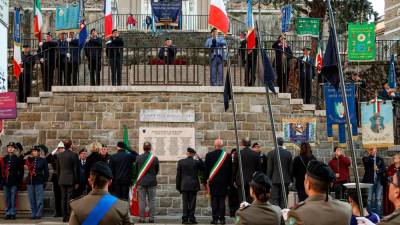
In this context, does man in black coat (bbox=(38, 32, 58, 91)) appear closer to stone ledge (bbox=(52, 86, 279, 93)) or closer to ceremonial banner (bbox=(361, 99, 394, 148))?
stone ledge (bbox=(52, 86, 279, 93))

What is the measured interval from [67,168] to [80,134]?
→ 2.83m

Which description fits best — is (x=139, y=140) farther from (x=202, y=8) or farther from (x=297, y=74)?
(x=202, y=8)

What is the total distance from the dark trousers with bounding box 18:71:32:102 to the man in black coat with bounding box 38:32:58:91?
40cm

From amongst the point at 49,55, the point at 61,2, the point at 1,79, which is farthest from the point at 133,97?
the point at 61,2

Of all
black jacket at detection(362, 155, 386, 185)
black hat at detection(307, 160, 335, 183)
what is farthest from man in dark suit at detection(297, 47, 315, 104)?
black hat at detection(307, 160, 335, 183)

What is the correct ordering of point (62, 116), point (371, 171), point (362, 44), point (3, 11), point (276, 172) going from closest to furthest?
point (3, 11), point (276, 172), point (371, 171), point (62, 116), point (362, 44)

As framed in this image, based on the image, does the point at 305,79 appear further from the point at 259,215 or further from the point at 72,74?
the point at 259,215

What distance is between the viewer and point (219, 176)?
17.9 m

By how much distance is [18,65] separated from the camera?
73.4 feet

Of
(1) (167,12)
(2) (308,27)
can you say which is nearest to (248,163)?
(2) (308,27)

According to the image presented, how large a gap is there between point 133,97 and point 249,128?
Result: 3018 mm

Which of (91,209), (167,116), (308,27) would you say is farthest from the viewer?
(308,27)

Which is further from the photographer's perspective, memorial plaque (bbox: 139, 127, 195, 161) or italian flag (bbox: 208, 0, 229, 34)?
memorial plaque (bbox: 139, 127, 195, 161)

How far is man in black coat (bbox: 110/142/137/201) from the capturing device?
17.9 meters
